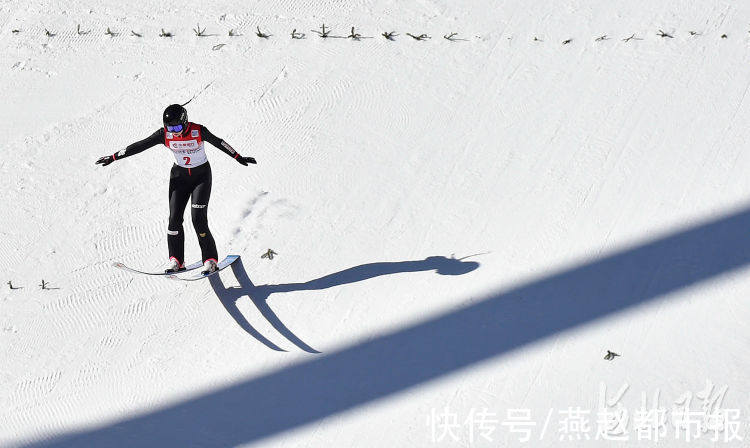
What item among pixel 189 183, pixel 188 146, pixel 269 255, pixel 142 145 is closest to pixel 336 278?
pixel 269 255

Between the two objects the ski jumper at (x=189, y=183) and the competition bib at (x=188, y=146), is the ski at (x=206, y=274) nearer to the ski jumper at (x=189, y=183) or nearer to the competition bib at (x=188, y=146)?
the ski jumper at (x=189, y=183)

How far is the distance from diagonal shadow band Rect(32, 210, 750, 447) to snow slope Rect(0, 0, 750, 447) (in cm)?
2

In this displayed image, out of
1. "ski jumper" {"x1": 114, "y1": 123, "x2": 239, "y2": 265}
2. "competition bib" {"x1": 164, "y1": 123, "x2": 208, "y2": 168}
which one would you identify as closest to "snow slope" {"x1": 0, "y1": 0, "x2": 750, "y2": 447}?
"ski jumper" {"x1": 114, "y1": 123, "x2": 239, "y2": 265}

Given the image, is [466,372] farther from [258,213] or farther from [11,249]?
[11,249]

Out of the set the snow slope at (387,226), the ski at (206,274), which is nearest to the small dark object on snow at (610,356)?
the snow slope at (387,226)

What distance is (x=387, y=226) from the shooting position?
7.48m

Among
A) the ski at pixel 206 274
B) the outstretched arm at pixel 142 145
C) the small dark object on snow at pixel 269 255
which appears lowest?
the ski at pixel 206 274

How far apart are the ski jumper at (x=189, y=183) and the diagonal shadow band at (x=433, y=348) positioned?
1.24m

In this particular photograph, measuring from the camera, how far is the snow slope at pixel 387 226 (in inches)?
248

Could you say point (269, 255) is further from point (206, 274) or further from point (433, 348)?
point (433, 348)

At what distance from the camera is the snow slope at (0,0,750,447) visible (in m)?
6.29

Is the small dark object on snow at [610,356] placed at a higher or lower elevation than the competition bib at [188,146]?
lower

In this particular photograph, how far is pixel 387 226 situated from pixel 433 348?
130cm

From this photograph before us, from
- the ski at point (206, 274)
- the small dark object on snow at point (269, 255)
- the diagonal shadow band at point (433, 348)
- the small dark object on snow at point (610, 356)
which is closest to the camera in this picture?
the diagonal shadow band at point (433, 348)
